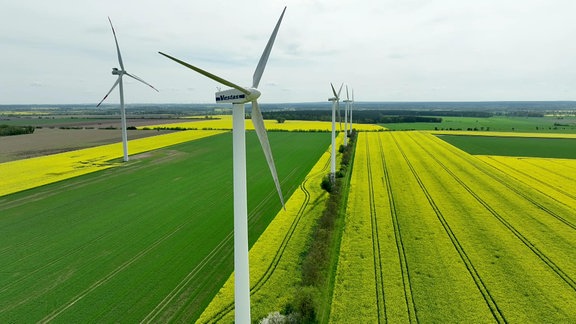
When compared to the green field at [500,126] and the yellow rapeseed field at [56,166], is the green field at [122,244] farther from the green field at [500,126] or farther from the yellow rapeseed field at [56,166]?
the green field at [500,126]

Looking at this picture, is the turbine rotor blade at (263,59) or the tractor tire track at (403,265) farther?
the tractor tire track at (403,265)

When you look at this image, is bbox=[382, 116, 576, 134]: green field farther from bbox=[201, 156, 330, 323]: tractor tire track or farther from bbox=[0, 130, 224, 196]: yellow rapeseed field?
bbox=[201, 156, 330, 323]: tractor tire track

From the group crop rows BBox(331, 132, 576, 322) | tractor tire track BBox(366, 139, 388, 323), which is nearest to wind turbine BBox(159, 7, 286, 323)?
crop rows BBox(331, 132, 576, 322)

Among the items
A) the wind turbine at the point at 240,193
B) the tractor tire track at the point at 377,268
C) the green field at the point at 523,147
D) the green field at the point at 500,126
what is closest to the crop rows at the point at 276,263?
the wind turbine at the point at 240,193

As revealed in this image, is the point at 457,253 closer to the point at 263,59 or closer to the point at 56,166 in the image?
the point at 263,59

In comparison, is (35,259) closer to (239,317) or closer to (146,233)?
(146,233)

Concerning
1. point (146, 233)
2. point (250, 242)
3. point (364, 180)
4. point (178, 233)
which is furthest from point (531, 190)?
point (146, 233)
